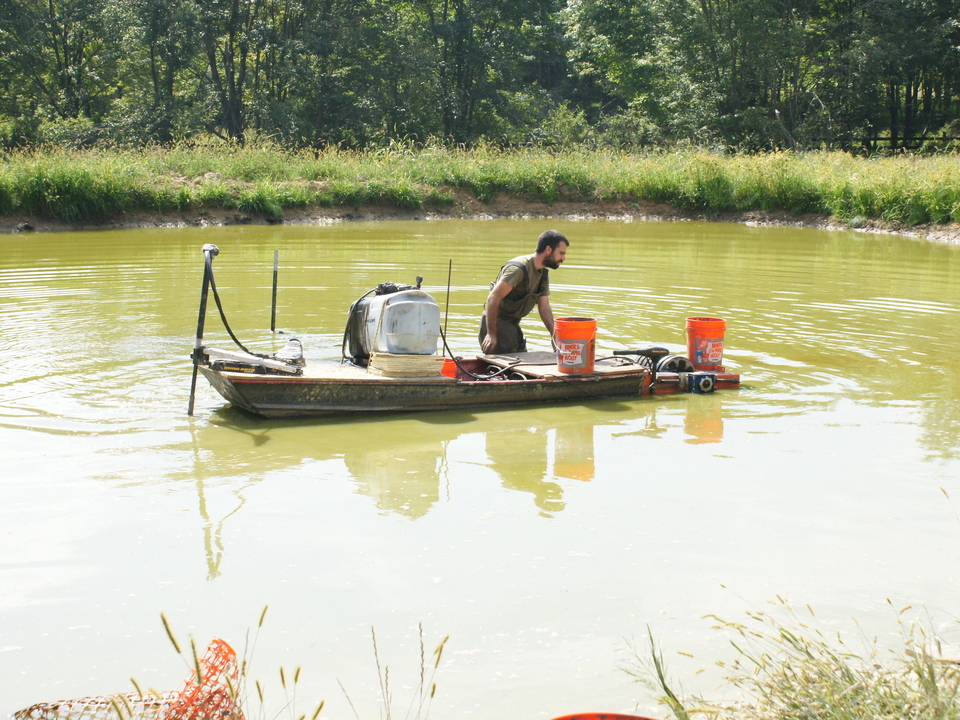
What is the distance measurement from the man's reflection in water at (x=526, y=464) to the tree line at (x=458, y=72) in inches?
1134

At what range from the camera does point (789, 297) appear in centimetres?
1273

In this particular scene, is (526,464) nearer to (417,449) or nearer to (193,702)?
(417,449)

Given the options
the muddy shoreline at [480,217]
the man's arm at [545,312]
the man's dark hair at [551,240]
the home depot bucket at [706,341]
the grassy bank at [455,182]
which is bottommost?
the home depot bucket at [706,341]

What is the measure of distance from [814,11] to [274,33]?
2254 centimetres

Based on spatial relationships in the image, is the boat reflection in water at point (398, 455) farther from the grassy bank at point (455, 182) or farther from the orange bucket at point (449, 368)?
the grassy bank at point (455, 182)

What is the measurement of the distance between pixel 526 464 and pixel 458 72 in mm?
37108

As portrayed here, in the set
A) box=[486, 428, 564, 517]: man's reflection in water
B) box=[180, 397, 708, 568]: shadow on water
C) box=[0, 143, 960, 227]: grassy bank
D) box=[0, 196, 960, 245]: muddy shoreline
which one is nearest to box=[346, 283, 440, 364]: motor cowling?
box=[180, 397, 708, 568]: shadow on water

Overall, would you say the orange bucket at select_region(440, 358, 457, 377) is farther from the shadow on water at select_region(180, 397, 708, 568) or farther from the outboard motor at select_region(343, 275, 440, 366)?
the shadow on water at select_region(180, 397, 708, 568)

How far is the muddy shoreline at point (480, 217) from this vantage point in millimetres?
21266

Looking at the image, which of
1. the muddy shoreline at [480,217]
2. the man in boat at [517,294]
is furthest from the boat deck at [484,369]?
the muddy shoreline at [480,217]

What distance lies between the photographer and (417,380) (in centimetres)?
701

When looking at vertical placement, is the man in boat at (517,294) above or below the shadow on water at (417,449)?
above

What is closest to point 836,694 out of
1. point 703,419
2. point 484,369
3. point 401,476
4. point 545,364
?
point 401,476

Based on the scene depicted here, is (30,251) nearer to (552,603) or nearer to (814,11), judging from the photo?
(552,603)
